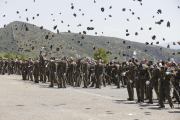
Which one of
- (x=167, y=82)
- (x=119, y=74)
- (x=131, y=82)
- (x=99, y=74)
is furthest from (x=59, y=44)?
(x=167, y=82)

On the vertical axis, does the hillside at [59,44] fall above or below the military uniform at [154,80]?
above

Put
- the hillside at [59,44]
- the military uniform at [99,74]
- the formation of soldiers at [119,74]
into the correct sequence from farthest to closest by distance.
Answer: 1. the hillside at [59,44]
2. the military uniform at [99,74]
3. the formation of soldiers at [119,74]

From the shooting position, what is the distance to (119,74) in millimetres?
22031

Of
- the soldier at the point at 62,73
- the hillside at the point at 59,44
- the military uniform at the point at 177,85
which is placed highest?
the hillside at the point at 59,44

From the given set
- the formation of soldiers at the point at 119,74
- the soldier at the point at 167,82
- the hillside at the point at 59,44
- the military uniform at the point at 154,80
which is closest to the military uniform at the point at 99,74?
the formation of soldiers at the point at 119,74

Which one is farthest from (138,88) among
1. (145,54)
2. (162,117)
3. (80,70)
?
(145,54)

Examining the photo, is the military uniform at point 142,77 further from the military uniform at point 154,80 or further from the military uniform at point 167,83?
the military uniform at point 167,83

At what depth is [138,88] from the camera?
44.0 ft

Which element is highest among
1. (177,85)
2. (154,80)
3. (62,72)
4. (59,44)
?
(59,44)

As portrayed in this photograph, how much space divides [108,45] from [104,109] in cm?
16600

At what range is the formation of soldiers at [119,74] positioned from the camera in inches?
463

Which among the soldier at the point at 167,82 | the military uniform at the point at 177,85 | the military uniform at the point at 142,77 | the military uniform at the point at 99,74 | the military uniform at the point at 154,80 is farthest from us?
the military uniform at the point at 99,74

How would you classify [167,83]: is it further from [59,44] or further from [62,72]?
[59,44]

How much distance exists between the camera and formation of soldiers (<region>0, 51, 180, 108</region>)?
11.8 m
